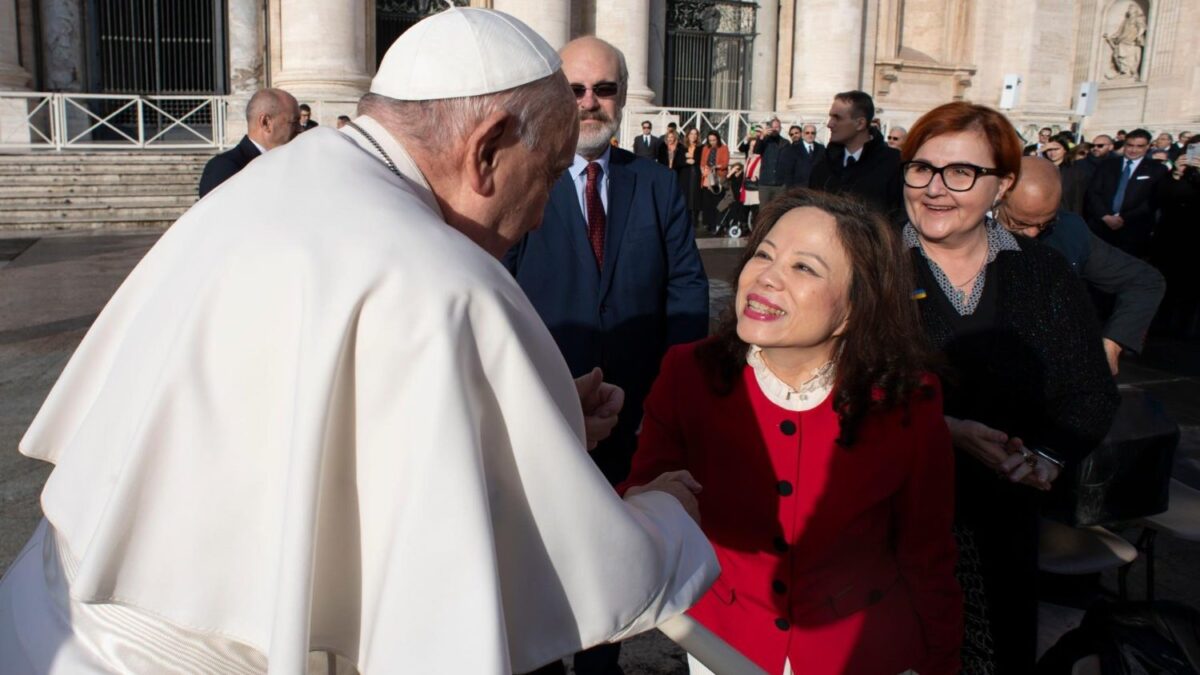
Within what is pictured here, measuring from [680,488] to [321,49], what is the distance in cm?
1540

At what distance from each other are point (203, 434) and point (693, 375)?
1.28 meters

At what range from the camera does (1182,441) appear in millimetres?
6113

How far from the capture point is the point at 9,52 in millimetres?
16812

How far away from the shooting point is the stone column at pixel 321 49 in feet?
51.7

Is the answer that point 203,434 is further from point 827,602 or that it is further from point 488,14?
point 827,602

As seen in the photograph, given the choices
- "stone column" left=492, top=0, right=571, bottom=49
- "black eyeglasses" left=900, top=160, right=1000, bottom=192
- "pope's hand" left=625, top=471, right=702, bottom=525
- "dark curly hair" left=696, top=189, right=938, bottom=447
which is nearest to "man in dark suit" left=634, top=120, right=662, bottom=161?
"stone column" left=492, top=0, right=571, bottom=49

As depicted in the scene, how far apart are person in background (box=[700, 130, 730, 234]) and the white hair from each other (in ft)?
47.8

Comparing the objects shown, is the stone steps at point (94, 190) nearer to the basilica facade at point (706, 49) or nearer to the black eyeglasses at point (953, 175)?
the basilica facade at point (706, 49)

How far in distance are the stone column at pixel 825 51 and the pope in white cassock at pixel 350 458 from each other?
19.4 metres

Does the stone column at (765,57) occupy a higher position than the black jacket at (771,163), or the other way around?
the stone column at (765,57)

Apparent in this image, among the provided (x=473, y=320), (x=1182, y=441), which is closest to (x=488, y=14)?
(x=473, y=320)

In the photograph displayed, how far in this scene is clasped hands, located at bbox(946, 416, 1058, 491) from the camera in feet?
8.36

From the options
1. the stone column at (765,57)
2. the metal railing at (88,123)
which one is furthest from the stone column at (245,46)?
the stone column at (765,57)

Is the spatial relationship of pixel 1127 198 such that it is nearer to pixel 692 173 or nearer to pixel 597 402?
pixel 692 173
